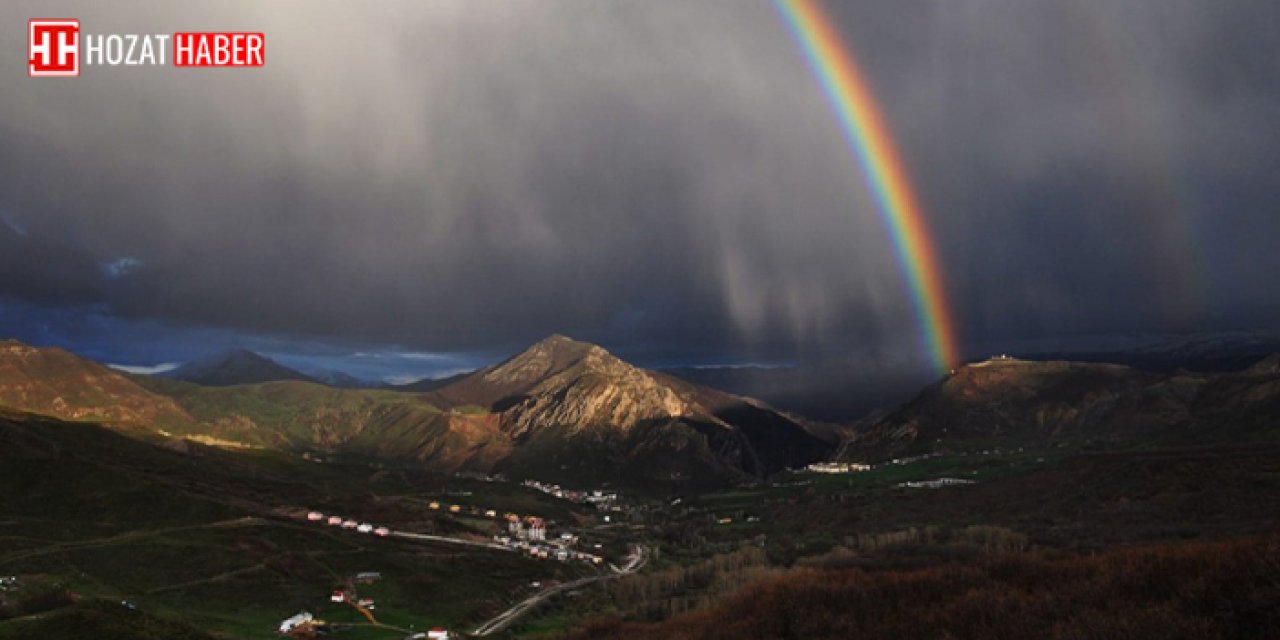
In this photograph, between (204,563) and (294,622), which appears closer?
(294,622)

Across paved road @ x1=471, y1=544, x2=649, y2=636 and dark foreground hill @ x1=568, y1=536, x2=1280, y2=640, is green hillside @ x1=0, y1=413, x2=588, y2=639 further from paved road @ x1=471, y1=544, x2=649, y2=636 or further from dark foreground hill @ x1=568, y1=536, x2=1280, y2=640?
dark foreground hill @ x1=568, y1=536, x2=1280, y2=640

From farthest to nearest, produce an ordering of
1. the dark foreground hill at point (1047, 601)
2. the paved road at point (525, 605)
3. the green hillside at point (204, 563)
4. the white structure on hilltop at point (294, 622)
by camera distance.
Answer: the paved road at point (525, 605), the green hillside at point (204, 563), the white structure on hilltop at point (294, 622), the dark foreground hill at point (1047, 601)

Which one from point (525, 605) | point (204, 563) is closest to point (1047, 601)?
point (525, 605)

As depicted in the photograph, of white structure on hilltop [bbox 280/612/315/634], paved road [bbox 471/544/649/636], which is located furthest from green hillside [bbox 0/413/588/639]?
paved road [bbox 471/544/649/636]

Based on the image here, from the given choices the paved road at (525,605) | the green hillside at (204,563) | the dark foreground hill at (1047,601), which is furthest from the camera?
the paved road at (525,605)

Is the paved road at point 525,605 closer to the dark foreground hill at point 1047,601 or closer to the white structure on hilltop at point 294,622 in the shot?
the white structure on hilltop at point 294,622

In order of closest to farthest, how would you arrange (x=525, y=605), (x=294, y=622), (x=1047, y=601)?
(x=1047, y=601)
(x=294, y=622)
(x=525, y=605)

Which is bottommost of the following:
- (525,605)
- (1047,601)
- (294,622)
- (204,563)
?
(525,605)

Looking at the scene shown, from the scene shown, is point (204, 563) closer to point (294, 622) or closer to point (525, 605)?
point (294, 622)

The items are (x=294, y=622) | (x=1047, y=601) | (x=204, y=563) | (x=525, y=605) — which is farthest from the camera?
(x=525, y=605)

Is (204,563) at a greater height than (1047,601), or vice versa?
(1047,601)

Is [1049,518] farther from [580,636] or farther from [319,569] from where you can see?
[319,569]

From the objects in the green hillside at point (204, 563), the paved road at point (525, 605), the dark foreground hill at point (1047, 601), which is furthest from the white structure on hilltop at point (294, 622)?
the dark foreground hill at point (1047, 601)

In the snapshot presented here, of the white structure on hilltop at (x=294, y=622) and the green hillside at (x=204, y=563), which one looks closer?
the white structure on hilltop at (x=294, y=622)
